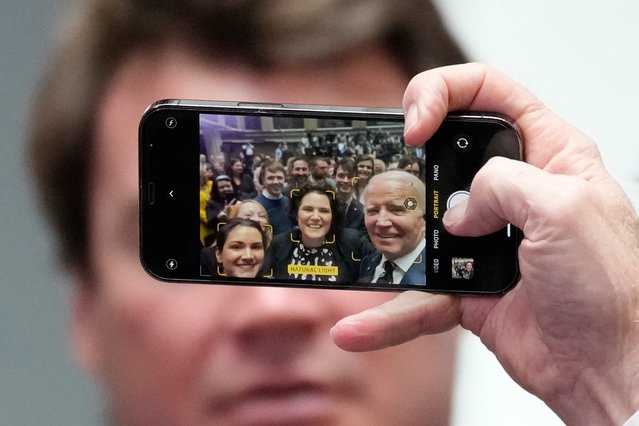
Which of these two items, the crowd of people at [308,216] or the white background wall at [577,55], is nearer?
the crowd of people at [308,216]

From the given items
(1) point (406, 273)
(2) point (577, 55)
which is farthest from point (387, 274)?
(2) point (577, 55)

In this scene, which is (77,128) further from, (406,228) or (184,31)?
(406,228)

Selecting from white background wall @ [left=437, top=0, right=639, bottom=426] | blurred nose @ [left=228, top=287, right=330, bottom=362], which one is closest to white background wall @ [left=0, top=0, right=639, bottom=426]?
Answer: white background wall @ [left=437, top=0, right=639, bottom=426]

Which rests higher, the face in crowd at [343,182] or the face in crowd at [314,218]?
the face in crowd at [343,182]

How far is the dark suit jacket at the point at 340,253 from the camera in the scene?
0.63 metres

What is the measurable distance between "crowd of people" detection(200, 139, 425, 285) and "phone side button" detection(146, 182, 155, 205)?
0.04 metres

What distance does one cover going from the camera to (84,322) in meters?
0.86

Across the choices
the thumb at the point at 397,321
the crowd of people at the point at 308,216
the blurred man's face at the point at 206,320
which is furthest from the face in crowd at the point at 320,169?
the blurred man's face at the point at 206,320

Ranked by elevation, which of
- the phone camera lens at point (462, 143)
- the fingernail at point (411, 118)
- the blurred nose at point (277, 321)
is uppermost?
the fingernail at point (411, 118)

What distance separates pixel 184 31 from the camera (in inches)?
32.6

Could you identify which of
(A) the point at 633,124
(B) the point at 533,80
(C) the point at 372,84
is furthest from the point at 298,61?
(A) the point at 633,124

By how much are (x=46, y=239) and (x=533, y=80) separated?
0.52 meters

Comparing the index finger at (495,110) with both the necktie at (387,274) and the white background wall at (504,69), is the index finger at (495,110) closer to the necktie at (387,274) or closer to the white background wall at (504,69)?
the necktie at (387,274)

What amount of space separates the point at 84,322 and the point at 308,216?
0.35 meters
